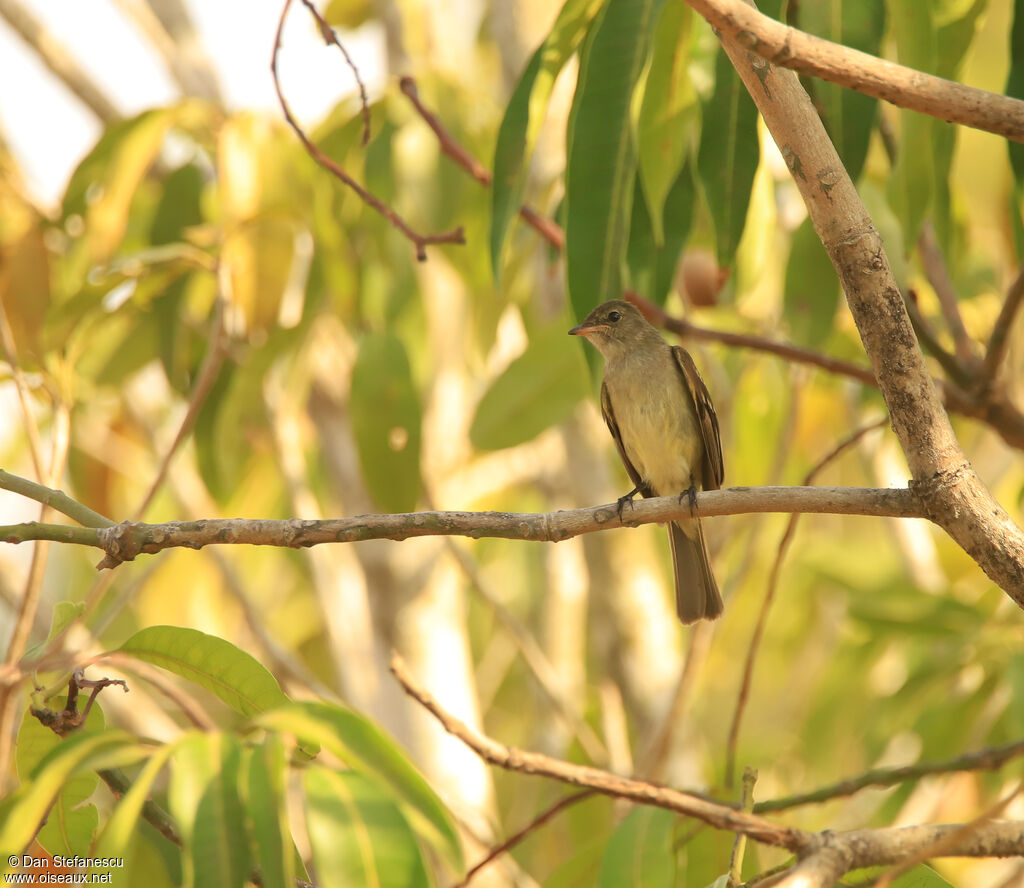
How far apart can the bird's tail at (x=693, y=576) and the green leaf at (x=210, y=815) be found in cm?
320

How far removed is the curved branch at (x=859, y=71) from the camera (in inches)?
A: 74.4

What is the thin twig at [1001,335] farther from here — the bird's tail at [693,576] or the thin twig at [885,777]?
the bird's tail at [693,576]

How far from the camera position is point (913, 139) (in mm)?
3051

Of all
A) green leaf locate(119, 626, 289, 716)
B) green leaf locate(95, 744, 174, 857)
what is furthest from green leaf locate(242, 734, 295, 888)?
green leaf locate(119, 626, 289, 716)

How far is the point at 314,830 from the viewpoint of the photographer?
1.66 m

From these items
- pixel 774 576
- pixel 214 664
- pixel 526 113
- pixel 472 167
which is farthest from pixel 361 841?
pixel 472 167

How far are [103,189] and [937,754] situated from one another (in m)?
4.46

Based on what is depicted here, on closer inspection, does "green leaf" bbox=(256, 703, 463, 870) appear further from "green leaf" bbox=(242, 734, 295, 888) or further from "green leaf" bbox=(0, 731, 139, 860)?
"green leaf" bbox=(0, 731, 139, 860)

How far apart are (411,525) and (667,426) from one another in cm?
322

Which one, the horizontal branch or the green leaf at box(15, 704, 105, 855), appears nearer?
the horizontal branch

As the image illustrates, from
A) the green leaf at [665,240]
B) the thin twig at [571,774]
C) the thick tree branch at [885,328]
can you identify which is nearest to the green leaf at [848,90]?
the green leaf at [665,240]

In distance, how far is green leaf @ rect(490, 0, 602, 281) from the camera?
10.2 feet

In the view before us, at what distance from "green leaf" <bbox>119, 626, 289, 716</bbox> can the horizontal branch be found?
19 cm

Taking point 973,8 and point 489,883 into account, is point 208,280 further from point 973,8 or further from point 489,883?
point 973,8
